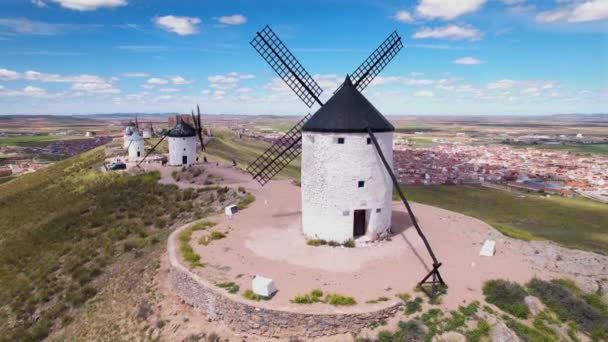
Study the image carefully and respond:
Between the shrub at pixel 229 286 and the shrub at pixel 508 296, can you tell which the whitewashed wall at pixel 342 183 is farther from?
the shrub at pixel 508 296

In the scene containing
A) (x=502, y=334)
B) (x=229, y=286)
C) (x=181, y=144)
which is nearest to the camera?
(x=502, y=334)

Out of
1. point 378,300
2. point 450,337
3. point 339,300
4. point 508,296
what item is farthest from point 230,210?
point 508,296

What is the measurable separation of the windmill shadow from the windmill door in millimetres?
1583

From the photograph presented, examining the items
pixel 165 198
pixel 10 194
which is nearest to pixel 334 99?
pixel 165 198

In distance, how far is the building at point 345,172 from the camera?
16.1 m

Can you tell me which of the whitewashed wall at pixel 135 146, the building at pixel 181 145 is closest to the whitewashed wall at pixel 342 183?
the building at pixel 181 145

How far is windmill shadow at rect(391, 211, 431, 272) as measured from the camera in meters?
15.6

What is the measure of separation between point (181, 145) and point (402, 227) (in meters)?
28.0

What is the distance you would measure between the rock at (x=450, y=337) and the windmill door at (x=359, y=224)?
23.6ft

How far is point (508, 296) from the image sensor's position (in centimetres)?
1209

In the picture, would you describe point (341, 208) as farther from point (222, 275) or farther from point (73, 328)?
point (73, 328)

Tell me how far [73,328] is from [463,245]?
16721mm

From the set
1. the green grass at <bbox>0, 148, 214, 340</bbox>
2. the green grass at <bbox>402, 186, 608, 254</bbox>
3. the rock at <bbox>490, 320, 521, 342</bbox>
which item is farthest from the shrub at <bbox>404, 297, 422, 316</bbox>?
the green grass at <bbox>402, 186, 608, 254</bbox>

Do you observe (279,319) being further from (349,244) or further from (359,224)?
(359,224)
